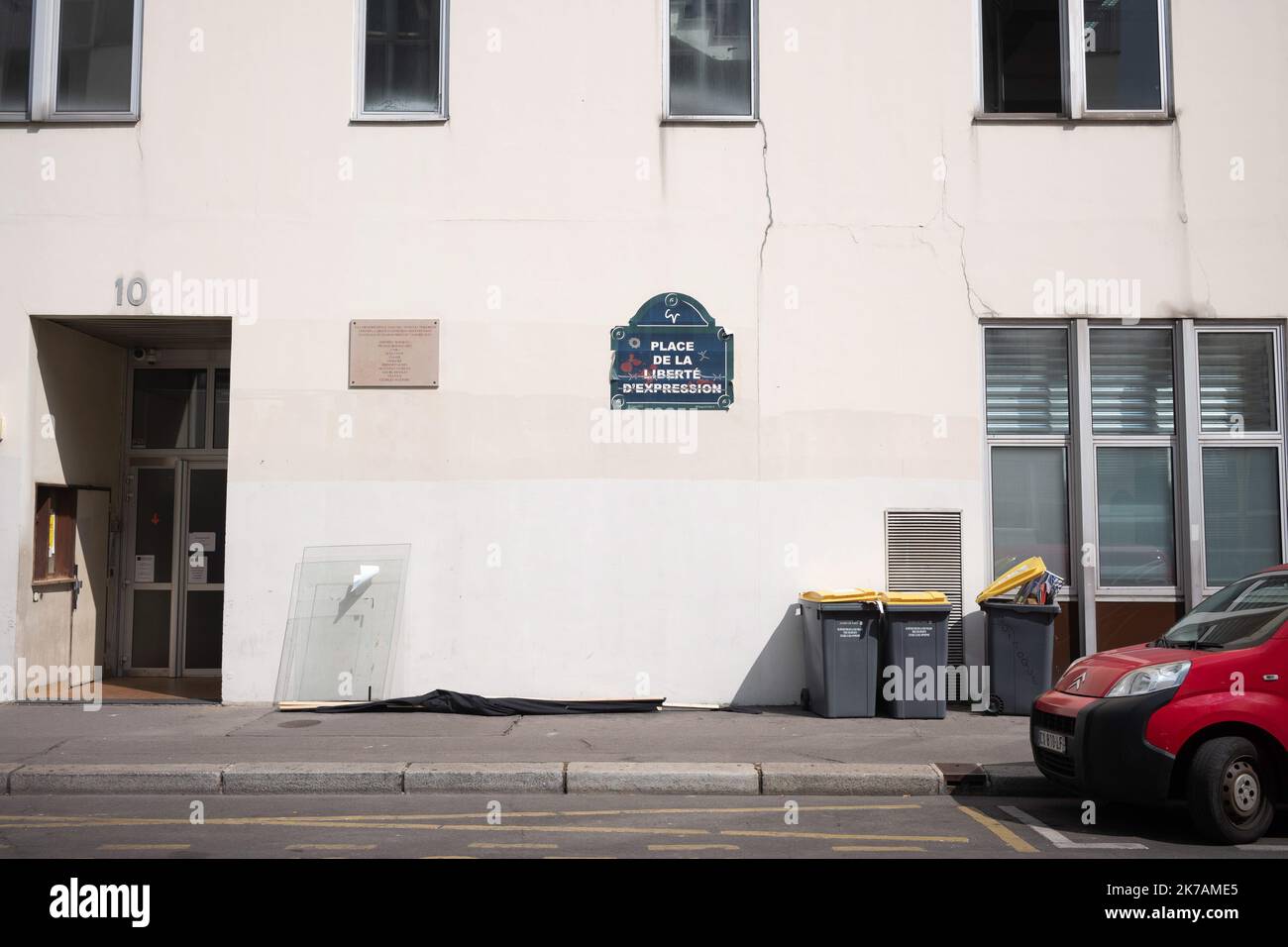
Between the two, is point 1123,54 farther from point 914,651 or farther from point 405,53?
point 405,53

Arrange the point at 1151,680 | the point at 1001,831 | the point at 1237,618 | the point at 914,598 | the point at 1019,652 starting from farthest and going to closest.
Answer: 1. the point at 1019,652
2. the point at 914,598
3. the point at 1237,618
4. the point at 1001,831
5. the point at 1151,680

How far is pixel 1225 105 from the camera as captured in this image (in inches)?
447

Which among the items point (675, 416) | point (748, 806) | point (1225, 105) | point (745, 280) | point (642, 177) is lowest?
point (748, 806)

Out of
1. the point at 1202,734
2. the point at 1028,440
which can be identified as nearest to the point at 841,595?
the point at 1028,440

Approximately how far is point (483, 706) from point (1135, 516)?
693 centimetres

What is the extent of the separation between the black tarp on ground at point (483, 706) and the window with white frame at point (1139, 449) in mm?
4168

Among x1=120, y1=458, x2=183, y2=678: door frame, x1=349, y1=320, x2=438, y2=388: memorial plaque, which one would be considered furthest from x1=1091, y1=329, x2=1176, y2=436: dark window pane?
x1=120, y1=458, x2=183, y2=678: door frame

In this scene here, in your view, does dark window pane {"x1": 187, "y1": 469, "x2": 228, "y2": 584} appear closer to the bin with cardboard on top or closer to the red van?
the bin with cardboard on top

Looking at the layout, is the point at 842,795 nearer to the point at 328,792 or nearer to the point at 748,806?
the point at 748,806

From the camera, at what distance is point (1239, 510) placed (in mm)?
11312

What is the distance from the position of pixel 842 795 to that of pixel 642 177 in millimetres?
6521
